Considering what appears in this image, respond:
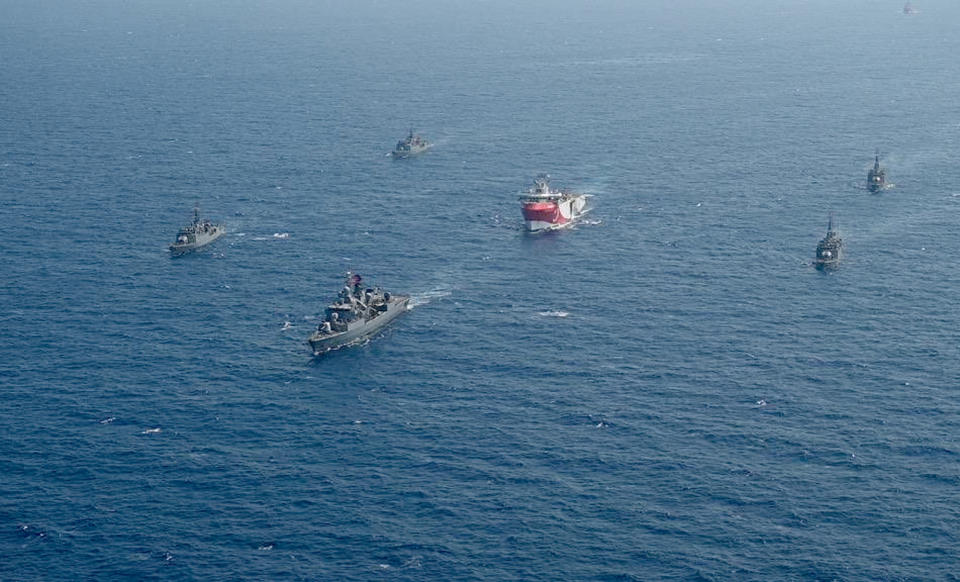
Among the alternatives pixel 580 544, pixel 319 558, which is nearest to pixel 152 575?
pixel 319 558

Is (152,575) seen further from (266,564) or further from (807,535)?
(807,535)

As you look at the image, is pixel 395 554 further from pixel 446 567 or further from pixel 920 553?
pixel 920 553

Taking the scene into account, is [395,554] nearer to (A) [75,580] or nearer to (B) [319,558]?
(B) [319,558]

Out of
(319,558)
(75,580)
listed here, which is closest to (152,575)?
(75,580)

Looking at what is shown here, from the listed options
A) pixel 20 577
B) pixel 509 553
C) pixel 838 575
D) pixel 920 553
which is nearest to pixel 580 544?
pixel 509 553

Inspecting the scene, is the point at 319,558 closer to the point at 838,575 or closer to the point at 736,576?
the point at 736,576

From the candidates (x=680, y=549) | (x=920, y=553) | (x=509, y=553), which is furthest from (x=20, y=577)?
(x=920, y=553)
